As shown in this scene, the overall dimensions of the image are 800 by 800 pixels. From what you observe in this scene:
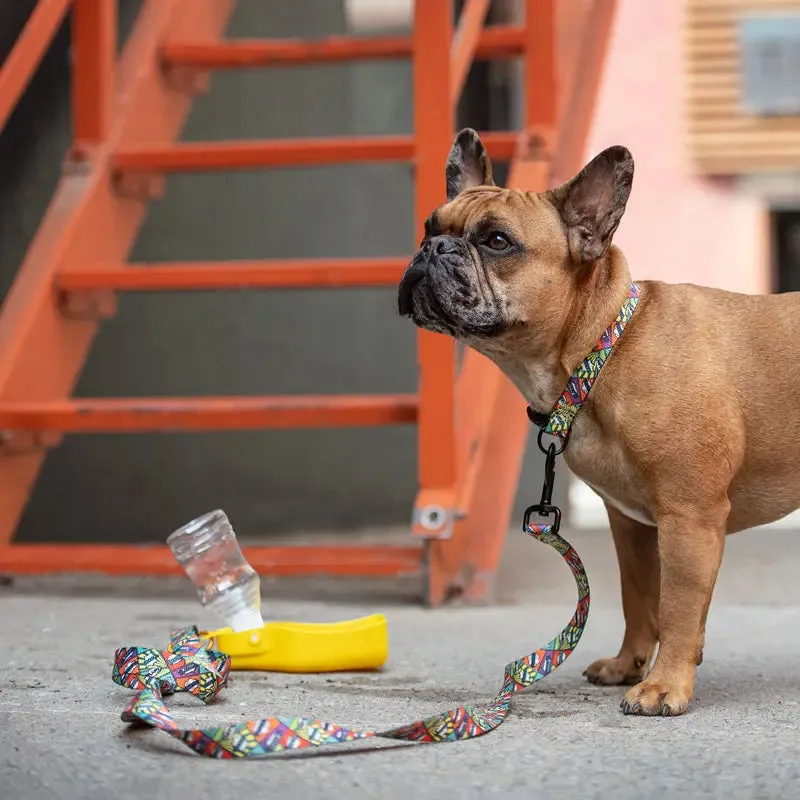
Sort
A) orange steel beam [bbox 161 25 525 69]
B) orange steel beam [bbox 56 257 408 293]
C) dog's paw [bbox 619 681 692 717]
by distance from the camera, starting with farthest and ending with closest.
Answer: orange steel beam [bbox 161 25 525 69] → orange steel beam [bbox 56 257 408 293] → dog's paw [bbox 619 681 692 717]

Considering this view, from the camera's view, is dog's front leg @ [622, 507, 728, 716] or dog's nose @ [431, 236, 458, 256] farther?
dog's nose @ [431, 236, 458, 256]

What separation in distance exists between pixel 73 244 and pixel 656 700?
88.3 inches

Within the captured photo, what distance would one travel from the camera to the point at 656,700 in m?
1.97

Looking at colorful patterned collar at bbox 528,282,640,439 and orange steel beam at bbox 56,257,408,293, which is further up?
colorful patterned collar at bbox 528,282,640,439

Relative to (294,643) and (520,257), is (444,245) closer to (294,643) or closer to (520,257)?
(520,257)

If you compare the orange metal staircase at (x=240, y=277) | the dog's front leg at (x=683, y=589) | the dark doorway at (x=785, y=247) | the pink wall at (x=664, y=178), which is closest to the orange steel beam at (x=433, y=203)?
the orange metal staircase at (x=240, y=277)

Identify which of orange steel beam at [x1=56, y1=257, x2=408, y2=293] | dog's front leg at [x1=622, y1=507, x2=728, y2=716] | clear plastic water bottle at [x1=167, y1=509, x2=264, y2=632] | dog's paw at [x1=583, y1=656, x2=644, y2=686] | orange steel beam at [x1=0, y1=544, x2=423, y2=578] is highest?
orange steel beam at [x1=56, y1=257, x2=408, y2=293]

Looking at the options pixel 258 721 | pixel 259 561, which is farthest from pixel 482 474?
pixel 258 721

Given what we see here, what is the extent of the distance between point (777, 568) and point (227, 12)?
8.62ft

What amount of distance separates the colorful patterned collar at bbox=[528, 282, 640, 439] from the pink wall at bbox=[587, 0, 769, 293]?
8780mm

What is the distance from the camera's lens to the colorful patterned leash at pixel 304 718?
5.36 feet

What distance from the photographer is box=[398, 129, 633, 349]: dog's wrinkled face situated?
2.12 m

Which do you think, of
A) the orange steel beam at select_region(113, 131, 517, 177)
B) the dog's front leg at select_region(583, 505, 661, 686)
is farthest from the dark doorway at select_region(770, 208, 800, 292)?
the dog's front leg at select_region(583, 505, 661, 686)

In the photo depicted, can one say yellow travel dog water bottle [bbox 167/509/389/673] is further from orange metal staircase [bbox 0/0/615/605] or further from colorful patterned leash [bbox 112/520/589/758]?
orange metal staircase [bbox 0/0/615/605]
